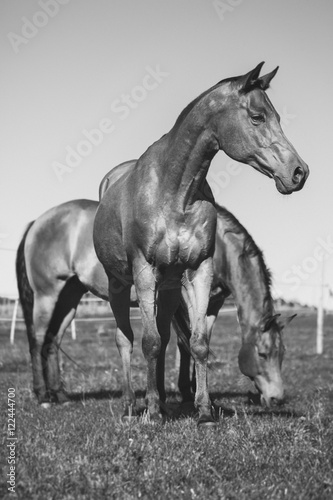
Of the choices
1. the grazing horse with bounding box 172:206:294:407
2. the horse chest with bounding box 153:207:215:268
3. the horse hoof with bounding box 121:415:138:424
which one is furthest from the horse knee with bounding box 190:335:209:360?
the grazing horse with bounding box 172:206:294:407

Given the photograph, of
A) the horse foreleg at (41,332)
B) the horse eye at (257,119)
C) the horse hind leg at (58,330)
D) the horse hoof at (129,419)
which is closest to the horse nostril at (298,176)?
the horse eye at (257,119)

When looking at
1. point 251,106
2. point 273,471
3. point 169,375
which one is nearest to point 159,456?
point 273,471

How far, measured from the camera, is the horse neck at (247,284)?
7.43 meters

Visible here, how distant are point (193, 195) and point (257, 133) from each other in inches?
29.1

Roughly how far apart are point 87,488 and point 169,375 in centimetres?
692

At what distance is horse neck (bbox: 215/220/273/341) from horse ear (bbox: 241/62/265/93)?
3.25 metres

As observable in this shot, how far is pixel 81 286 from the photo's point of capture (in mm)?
8047

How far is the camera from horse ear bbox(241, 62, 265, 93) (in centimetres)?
459

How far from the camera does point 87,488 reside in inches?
125

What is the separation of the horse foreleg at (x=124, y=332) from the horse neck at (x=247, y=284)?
1805 mm

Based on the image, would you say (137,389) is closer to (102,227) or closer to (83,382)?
(83,382)

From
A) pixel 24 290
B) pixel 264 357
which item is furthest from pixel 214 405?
pixel 24 290

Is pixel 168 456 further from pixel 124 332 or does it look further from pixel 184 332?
pixel 184 332

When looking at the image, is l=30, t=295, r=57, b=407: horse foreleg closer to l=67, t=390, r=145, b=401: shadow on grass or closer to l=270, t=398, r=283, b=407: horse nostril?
l=67, t=390, r=145, b=401: shadow on grass
